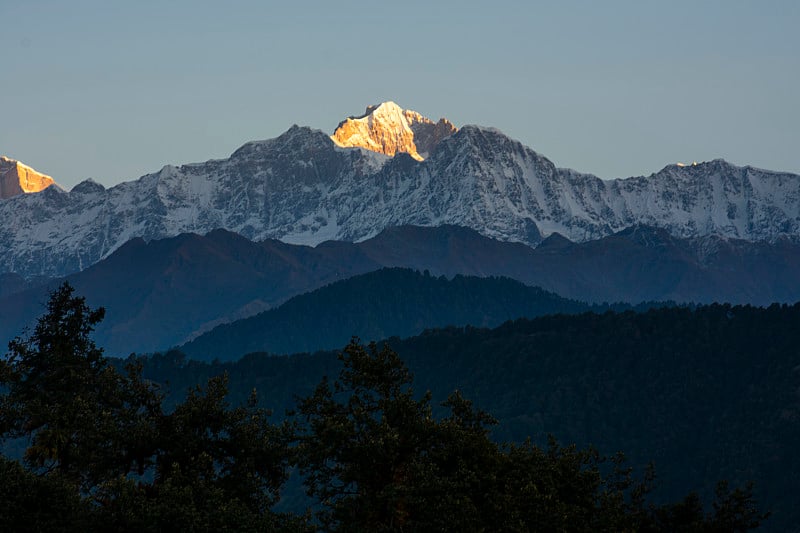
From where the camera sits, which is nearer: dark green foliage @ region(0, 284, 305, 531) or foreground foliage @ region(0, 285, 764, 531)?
dark green foliage @ region(0, 284, 305, 531)

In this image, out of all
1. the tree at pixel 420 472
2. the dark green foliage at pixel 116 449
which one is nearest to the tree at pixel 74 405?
the dark green foliage at pixel 116 449

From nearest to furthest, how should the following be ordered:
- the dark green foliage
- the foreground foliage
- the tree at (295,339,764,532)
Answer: the dark green foliage
the foreground foliage
the tree at (295,339,764,532)

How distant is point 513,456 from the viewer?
9506 cm

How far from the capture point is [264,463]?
93.9 m

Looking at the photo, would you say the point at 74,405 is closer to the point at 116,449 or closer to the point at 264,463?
the point at 116,449

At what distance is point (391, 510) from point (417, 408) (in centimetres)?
728

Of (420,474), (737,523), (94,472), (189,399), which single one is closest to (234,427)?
(189,399)

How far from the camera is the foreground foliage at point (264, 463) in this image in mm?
82438

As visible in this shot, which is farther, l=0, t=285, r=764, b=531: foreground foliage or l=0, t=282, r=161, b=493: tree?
l=0, t=282, r=161, b=493: tree

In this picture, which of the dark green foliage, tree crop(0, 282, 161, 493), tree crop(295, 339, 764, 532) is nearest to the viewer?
the dark green foliage

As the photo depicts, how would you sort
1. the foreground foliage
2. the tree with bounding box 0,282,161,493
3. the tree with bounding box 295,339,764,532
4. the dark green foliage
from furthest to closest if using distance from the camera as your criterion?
the tree with bounding box 0,282,161,493
the tree with bounding box 295,339,764,532
the foreground foliage
the dark green foliage

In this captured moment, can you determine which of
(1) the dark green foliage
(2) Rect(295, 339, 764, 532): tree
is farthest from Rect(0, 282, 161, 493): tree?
(2) Rect(295, 339, 764, 532): tree

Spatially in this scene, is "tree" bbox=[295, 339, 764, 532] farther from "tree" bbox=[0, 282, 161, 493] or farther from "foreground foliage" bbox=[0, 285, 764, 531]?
"tree" bbox=[0, 282, 161, 493]

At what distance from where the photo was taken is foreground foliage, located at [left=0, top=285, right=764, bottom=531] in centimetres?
8244
